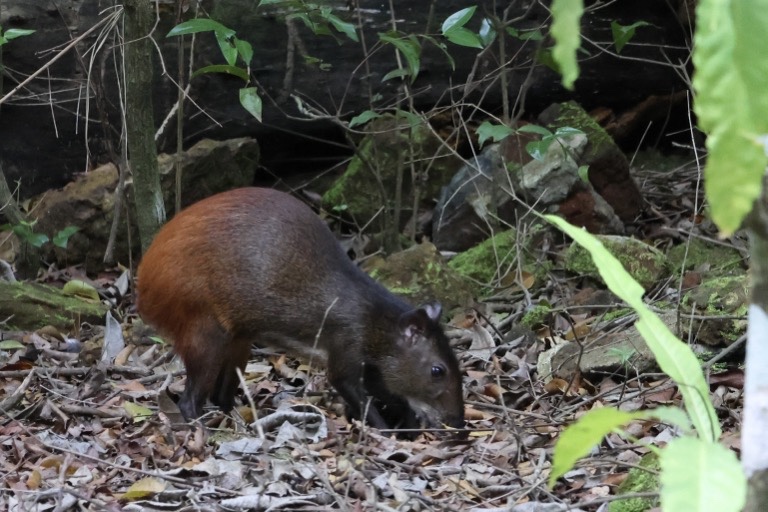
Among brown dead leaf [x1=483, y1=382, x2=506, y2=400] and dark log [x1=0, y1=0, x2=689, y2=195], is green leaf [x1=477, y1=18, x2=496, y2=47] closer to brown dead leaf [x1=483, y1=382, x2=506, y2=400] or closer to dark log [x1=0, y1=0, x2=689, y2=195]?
dark log [x1=0, y1=0, x2=689, y2=195]

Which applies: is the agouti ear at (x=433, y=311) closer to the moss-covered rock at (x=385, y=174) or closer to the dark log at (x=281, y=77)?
the dark log at (x=281, y=77)

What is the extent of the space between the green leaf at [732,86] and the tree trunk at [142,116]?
5.35 metres

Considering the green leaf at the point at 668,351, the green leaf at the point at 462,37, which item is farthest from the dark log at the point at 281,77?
the green leaf at the point at 668,351

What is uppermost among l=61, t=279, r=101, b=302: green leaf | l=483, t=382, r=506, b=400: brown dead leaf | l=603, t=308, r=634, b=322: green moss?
l=603, t=308, r=634, b=322: green moss

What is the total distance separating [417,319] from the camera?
5.95 m

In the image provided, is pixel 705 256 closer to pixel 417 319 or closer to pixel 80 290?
pixel 417 319

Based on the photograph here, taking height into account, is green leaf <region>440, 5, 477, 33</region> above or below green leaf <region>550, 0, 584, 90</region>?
below

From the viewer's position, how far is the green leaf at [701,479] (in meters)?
1.66

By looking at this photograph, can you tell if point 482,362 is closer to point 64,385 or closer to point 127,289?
point 64,385

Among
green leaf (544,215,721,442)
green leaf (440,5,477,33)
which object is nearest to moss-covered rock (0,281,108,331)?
green leaf (440,5,477,33)

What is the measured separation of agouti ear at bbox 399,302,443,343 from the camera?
5.92 metres

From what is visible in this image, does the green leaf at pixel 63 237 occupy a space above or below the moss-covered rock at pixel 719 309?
below

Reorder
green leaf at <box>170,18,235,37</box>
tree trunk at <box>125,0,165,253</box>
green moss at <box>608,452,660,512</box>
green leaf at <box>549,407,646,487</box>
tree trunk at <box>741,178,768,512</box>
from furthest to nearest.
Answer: tree trunk at <box>125,0,165,253</box> < green leaf at <box>170,18,235,37</box> < green moss at <box>608,452,660,512</box> < green leaf at <box>549,407,646,487</box> < tree trunk at <box>741,178,768,512</box>

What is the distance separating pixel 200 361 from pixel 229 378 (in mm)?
435
